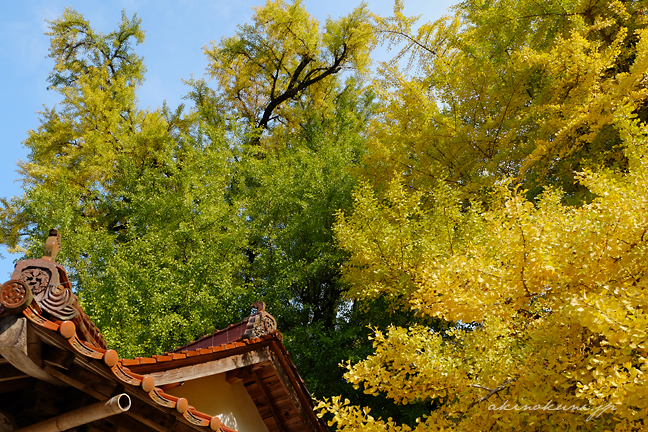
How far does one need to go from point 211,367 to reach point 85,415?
1795mm

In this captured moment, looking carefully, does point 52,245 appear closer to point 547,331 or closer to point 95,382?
point 95,382

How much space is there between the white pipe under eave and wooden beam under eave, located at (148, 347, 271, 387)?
1121mm

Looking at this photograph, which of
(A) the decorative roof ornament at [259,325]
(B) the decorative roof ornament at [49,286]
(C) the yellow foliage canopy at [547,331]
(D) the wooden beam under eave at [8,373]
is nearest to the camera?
(B) the decorative roof ornament at [49,286]

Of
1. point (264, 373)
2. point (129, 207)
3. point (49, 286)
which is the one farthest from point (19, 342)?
point (129, 207)

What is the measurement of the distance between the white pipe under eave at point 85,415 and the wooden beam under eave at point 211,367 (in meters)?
1.12

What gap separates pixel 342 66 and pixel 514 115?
378 inches

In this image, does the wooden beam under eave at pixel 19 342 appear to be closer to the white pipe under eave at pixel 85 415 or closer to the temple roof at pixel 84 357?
the temple roof at pixel 84 357

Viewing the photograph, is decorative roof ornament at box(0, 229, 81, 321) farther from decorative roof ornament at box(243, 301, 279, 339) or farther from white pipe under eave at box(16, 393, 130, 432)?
decorative roof ornament at box(243, 301, 279, 339)

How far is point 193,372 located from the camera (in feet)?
14.1

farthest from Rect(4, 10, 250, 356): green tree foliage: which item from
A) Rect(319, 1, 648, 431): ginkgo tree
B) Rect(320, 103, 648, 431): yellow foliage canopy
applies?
Rect(320, 103, 648, 431): yellow foliage canopy

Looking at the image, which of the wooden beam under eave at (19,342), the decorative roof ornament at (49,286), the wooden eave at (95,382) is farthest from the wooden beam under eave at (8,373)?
the decorative roof ornament at (49,286)

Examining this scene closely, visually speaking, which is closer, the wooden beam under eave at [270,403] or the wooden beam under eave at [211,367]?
the wooden beam under eave at [211,367]

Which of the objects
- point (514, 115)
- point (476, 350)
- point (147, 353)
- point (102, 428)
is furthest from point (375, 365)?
point (514, 115)

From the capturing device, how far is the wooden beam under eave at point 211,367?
4.04 meters
